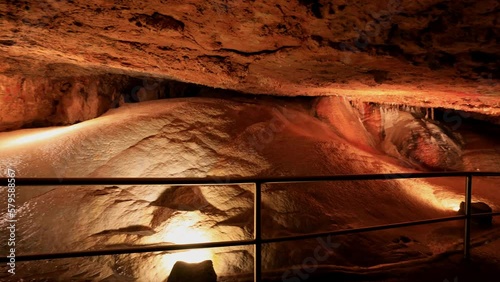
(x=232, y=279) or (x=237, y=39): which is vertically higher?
(x=237, y=39)

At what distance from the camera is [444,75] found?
3.98m

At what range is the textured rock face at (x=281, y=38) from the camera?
104 inches

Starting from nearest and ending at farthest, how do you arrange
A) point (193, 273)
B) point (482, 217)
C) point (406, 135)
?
point (193, 273), point (482, 217), point (406, 135)

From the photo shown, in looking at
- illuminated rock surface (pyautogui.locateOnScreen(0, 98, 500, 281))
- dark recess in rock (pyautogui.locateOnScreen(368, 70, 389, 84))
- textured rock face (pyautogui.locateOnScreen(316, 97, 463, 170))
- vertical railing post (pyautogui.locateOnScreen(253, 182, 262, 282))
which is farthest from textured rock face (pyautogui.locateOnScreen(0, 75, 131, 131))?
vertical railing post (pyautogui.locateOnScreen(253, 182, 262, 282))

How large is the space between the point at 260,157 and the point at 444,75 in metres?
3.24

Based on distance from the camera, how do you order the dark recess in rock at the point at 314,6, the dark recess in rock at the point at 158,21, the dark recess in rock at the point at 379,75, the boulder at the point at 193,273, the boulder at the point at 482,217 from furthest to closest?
the boulder at the point at 482,217
the dark recess in rock at the point at 379,75
the dark recess in rock at the point at 158,21
the boulder at the point at 193,273
the dark recess in rock at the point at 314,6

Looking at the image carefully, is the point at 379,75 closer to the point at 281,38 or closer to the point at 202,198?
the point at 281,38

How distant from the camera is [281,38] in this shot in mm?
3287

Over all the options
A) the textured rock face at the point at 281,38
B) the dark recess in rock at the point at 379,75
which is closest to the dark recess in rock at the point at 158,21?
the textured rock face at the point at 281,38

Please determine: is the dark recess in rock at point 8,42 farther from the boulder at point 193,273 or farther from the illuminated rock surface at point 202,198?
the boulder at point 193,273

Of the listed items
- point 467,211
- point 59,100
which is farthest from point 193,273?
point 59,100

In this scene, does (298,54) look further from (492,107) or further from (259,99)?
(492,107)

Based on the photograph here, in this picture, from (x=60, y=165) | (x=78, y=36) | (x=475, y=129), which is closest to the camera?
(x=78, y=36)

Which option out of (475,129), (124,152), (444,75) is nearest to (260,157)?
(124,152)
